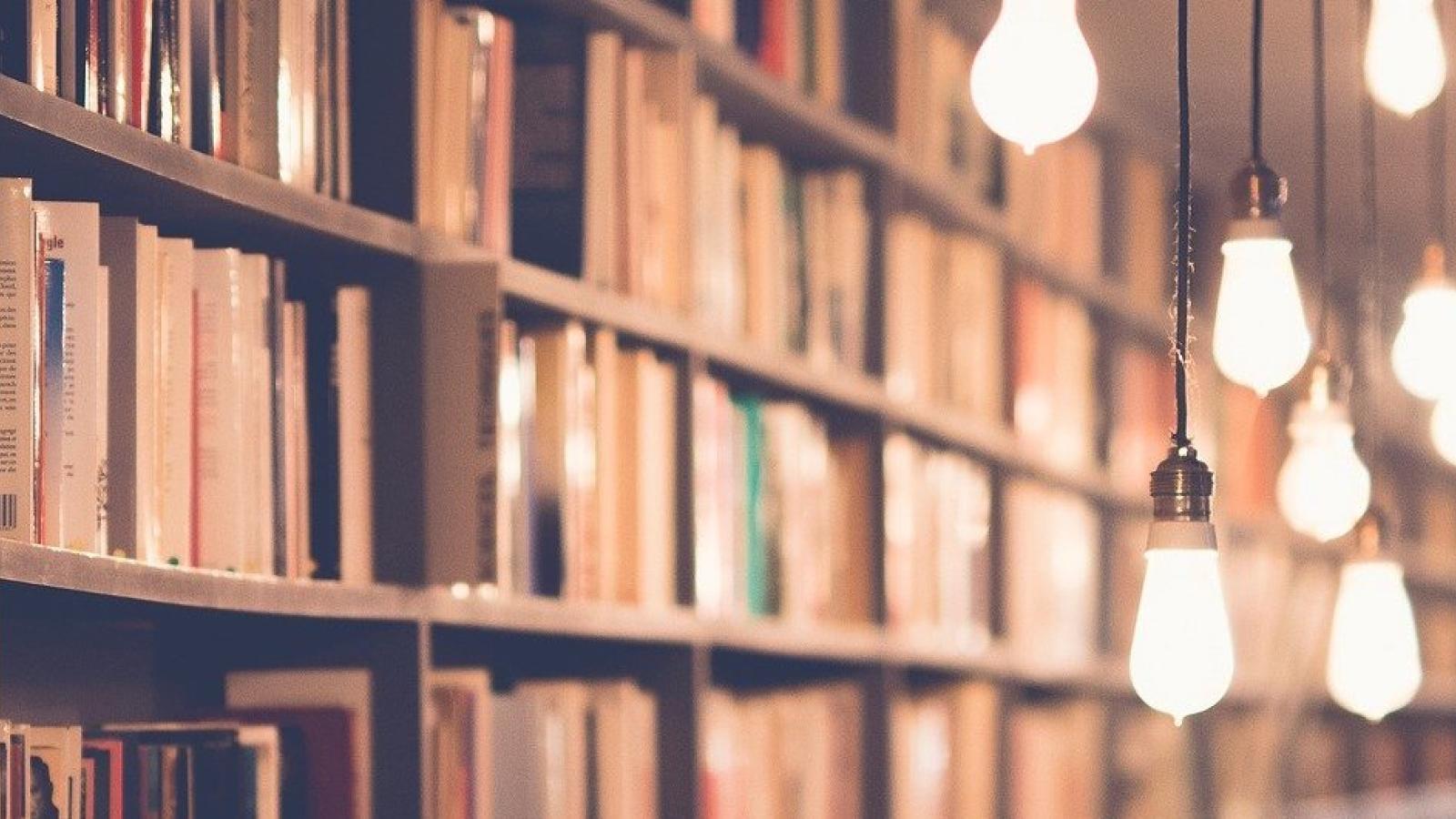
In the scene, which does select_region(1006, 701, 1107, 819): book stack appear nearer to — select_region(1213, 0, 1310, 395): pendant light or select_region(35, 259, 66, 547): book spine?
select_region(1213, 0, 1310, 395): pendant light

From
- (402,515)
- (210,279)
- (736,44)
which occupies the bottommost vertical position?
(402,515)

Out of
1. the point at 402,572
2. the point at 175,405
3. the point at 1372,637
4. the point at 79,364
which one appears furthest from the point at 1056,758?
the point at 79,364

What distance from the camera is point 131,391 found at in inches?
68.1

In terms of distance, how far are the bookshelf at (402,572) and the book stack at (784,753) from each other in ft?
0.16

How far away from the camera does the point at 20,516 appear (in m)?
1.57

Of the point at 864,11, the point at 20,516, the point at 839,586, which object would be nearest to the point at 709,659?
the point at 839,586

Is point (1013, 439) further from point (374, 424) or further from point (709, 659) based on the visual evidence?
point (374, 424)

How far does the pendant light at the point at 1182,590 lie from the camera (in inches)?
61.2

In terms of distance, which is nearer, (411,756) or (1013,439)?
(411,756)

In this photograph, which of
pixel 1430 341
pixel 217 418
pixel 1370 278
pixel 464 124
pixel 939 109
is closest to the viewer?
pixel 217 418

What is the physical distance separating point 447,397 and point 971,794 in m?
1.95

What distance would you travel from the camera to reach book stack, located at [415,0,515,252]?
2.19 m

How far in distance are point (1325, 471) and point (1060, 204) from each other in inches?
75.1

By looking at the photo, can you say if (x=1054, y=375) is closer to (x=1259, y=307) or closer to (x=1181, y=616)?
→ (x=1259, y=307)
